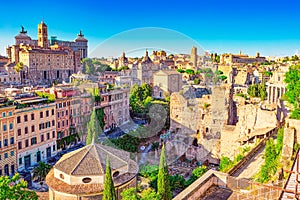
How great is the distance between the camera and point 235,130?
51.1 feet

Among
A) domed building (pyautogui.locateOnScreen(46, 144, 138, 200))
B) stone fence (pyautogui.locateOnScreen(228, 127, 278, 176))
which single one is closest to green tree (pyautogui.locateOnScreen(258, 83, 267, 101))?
stone fence (pyautogui.locateOnScreen(228, 127, 278, 176))

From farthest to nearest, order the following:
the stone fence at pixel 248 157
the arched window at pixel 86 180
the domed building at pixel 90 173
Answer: the arched window at pixel 86 180 → the domed building at pixel 90 173 → the stone fence at pixel 248 157

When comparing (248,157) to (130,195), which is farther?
(248,157)

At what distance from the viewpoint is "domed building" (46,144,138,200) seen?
9336 mm

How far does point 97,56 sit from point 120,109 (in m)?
1.99

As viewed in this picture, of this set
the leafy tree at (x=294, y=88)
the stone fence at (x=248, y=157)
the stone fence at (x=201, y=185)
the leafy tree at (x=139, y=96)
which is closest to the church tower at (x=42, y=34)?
the leafy tree at (x=294, y=88)

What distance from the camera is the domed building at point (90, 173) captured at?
934 centimetres

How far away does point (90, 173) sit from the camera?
939 centimetres

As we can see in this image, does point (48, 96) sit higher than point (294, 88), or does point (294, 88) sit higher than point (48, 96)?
point (294, 88)

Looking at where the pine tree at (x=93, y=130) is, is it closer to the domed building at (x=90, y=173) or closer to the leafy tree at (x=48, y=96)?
the domed building at (x=90, y=173)

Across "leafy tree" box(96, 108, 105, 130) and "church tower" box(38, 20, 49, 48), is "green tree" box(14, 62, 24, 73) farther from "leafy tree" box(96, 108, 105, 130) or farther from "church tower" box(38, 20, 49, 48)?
"leafy tree" box(96, 108, 105, 130)

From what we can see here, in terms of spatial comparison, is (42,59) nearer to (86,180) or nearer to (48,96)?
(48,96)

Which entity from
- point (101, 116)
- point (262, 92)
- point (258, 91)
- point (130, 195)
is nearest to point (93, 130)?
point (101, 116)

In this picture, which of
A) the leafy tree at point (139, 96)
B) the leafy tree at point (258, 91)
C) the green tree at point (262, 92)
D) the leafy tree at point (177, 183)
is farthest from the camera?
the leafy tree at point (258, 91)
